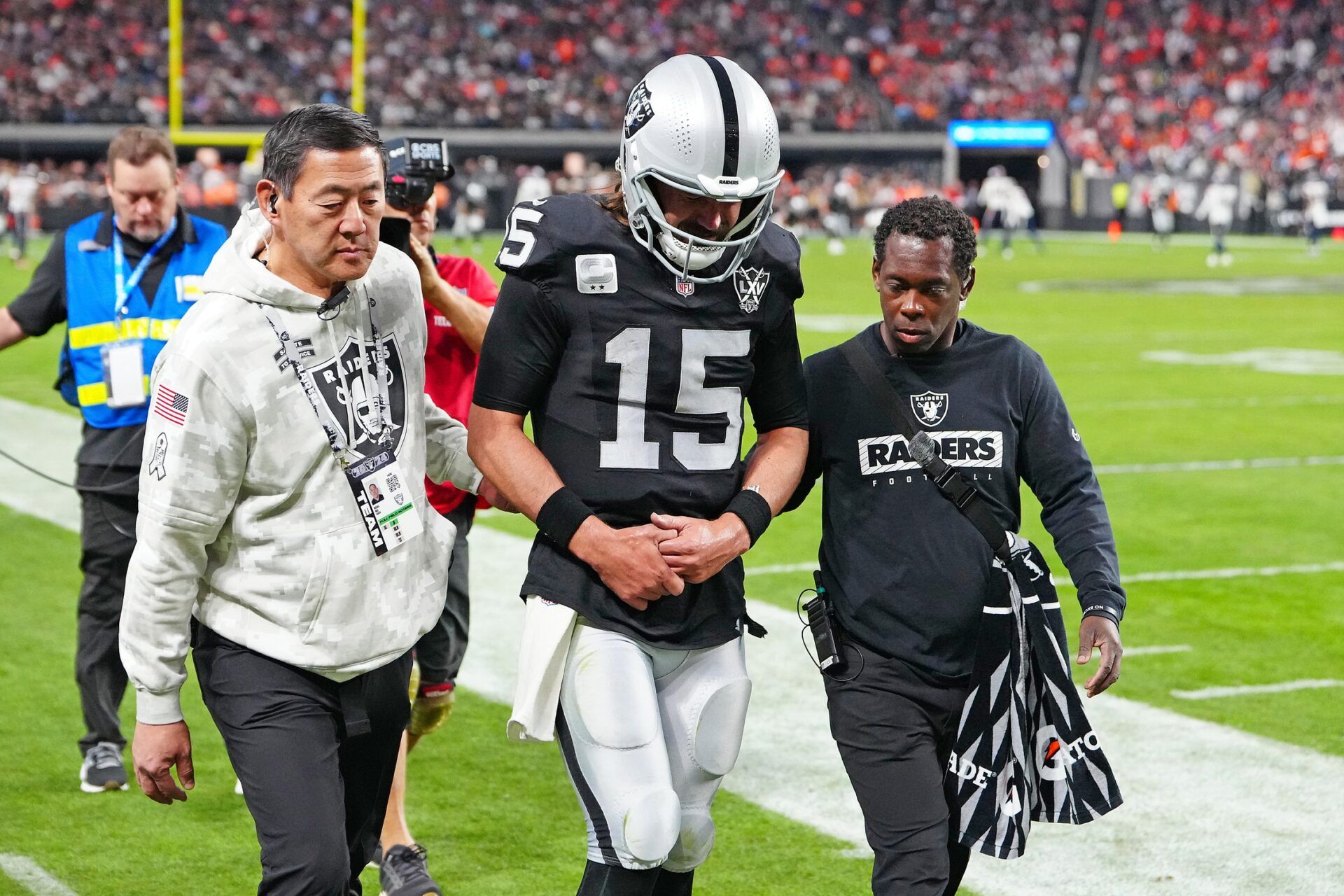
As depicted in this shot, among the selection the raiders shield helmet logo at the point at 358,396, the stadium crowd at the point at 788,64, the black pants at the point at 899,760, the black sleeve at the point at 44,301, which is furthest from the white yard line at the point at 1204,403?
the stadium crowd at the point at 788,64

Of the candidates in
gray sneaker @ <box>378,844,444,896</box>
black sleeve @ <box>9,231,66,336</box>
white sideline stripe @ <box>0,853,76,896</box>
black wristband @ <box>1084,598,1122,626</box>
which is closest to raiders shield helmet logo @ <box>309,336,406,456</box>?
black wristband @ <box>1084,598,1122,626</box>

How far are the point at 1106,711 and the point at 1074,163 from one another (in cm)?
4315

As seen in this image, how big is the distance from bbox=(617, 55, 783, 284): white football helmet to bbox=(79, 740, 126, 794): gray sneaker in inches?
120

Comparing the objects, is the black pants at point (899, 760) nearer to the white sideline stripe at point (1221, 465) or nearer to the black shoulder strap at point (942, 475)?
the black shoulder strap at point (942, 475)

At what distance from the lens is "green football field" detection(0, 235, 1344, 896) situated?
4.73 meters

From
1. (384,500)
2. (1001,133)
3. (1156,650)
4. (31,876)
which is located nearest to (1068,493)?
(384,500)

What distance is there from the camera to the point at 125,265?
532 cm

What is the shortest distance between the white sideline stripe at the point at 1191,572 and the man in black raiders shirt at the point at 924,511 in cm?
447

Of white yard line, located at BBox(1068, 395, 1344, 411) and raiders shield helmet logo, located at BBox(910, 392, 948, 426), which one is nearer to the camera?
raiders shield helmet logo, located at BBox(910, 392, 948, 426)

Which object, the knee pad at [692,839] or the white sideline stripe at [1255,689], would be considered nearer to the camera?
the knee pad at [692,839]

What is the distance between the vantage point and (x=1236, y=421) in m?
13.1

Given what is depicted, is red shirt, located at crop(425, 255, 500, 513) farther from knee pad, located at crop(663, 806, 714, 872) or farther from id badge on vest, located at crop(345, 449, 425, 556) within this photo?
knee pad, located at crop(663, 806, 714, 872)

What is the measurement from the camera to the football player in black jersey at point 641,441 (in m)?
3.10

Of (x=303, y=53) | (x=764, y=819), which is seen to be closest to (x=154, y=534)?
(x=764, y=819)
